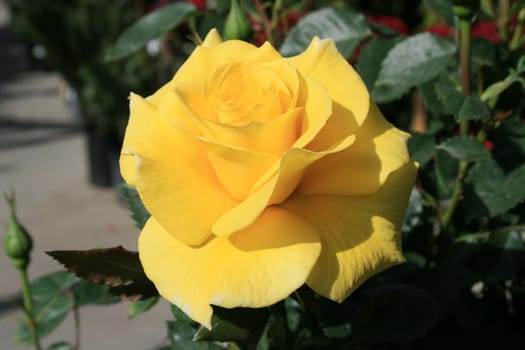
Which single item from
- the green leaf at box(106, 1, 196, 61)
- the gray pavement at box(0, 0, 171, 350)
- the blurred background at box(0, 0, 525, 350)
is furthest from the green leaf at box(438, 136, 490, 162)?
the gray pavement at box(0, 0, 171, 350)

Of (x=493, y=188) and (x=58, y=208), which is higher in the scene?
(x=493, y=188)

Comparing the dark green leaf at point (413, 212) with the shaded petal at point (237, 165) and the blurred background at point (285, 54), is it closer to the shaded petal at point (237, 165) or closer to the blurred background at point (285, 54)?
the blurred background at point (285, 54)

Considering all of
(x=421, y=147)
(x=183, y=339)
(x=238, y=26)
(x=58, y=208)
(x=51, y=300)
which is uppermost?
(x=238, y=26)

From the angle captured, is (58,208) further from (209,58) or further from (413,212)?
(209,58)

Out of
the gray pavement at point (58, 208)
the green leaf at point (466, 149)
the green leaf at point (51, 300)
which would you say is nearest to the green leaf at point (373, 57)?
the green leaf at point (466, 149)

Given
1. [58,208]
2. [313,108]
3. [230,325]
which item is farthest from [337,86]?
[58,208]

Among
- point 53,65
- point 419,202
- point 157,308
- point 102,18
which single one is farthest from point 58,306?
point 53,65

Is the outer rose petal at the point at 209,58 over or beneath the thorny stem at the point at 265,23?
over
